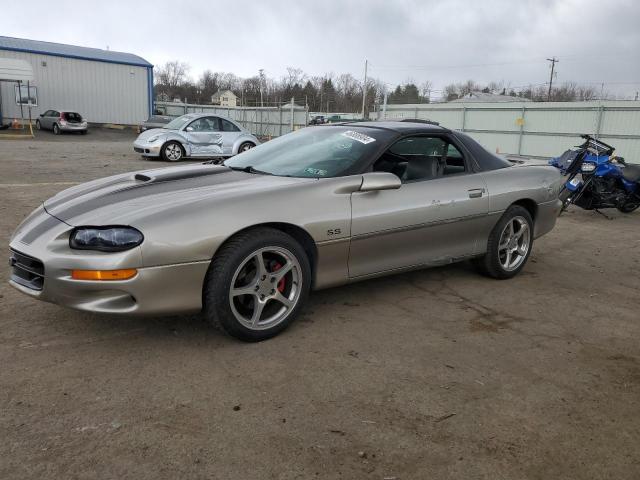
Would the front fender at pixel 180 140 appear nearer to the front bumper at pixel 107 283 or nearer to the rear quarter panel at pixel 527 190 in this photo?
the rear quarter panel at pixel 527 190

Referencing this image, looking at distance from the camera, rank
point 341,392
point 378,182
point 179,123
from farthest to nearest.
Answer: point 179,123, point 378,182, point 341,392

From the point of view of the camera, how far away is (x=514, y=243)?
4891mm

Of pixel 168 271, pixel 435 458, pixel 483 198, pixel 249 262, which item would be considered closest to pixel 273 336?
pixel 249 262

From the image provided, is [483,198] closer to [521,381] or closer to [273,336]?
[521,381]

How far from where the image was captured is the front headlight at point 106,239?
2.90 meters

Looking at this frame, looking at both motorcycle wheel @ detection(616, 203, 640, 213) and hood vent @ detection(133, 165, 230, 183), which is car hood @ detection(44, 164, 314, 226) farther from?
motorcycle wheel @ detection(616, 203, 640, 213)

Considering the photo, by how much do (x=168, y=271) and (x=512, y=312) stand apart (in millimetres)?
2638

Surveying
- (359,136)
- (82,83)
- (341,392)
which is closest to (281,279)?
(341,392)

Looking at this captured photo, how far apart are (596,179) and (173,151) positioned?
35.8 feet

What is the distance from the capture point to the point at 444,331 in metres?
3.64

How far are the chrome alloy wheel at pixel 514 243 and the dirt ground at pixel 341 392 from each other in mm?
572

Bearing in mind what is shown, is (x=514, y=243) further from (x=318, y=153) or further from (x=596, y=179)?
(x=596, y=179)

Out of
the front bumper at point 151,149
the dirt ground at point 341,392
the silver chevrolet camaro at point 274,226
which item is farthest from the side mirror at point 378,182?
the front bumper at point 151,149

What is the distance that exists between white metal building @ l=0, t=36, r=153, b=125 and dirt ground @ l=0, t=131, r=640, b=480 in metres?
31.4
